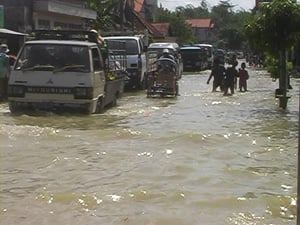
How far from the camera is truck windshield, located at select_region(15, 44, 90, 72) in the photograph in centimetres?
1413

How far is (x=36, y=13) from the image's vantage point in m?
31.2

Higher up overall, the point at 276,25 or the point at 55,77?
the point at 276,25

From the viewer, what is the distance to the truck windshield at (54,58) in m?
14.1

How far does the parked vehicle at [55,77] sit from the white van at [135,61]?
8.45 meters

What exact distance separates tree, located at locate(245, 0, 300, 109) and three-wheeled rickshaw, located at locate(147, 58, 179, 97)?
177 inches

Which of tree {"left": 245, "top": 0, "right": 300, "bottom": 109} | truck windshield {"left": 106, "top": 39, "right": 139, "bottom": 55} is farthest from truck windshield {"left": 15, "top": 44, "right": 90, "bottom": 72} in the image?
truck windshield {"left": 106, "top": 39, "right": 139, "bottom": 55}

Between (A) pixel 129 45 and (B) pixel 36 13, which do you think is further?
(B) pixel 36 13

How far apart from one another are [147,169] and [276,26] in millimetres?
8423

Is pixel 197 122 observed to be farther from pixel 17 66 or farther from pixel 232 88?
pixel 232 88

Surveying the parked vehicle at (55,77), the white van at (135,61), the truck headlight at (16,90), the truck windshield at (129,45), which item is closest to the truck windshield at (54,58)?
the parked vehicle at (55,77)

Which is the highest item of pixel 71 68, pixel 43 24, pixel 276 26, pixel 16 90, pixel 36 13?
pixel 36 13

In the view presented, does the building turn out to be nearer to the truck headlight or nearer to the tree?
the tree

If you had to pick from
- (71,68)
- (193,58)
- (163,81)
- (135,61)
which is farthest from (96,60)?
(193,58)

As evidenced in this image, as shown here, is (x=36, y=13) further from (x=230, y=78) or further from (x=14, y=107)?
(x=14, y=107)
